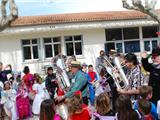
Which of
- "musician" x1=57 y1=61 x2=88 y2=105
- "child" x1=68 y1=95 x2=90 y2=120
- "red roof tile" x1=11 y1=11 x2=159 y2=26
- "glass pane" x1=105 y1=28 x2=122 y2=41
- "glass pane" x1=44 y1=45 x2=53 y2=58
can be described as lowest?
"child" x1=68 y1=95 x2=90 y2=120

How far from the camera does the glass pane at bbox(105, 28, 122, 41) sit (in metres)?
29.5

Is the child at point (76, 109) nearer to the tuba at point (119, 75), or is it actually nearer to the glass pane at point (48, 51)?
the tuba at point (119, 75)

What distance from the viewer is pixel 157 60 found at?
6645 millimetres

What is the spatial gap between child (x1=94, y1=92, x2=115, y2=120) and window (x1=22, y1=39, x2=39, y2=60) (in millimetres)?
22008

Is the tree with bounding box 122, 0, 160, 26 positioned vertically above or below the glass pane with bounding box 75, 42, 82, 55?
above

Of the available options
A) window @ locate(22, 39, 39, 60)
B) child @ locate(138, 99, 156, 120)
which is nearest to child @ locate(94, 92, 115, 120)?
child @ locate(138, 99, 156, 120)

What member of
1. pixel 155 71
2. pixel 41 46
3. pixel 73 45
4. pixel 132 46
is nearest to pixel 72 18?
pixel 73 45

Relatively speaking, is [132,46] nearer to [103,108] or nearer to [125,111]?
[103,108]

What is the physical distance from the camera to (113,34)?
2986cm

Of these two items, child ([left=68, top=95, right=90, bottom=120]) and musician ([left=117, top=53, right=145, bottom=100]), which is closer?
child ([left=68, top=95, right=90, bottom=120])

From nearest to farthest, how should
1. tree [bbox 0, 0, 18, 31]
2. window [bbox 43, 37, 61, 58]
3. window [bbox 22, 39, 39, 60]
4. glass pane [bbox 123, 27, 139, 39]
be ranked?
tree [bbox 0, 0, 18, 31] → window [bbox 22, 39, 39, 60] → window [bbox 43, 37, 61, 58] → glass pane [bbox 123, 27, 139, 39]

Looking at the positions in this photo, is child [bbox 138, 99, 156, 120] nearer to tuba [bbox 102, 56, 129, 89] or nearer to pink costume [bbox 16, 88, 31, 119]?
tuba [bbox 102, 56, 129, 89]

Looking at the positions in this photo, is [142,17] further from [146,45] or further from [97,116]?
[97,116]

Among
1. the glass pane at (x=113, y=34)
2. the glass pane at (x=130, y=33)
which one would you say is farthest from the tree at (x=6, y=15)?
the glass pane at (x=130, y=33)
